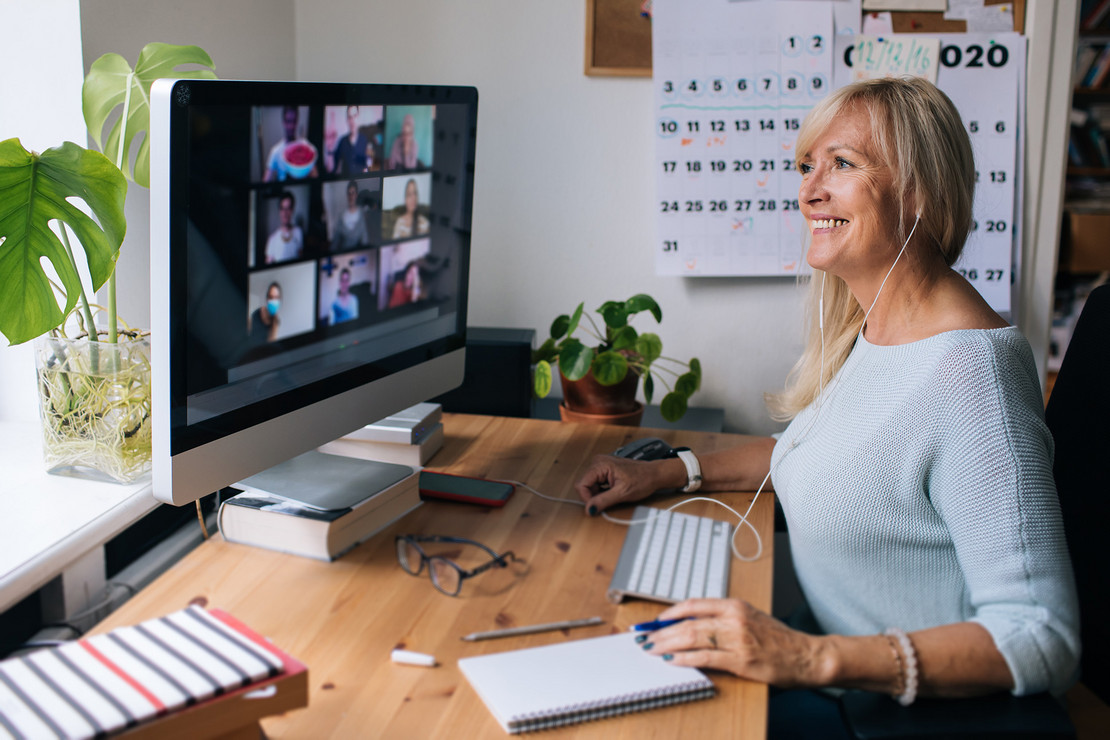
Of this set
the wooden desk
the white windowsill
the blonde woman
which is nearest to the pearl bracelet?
the blonde woman

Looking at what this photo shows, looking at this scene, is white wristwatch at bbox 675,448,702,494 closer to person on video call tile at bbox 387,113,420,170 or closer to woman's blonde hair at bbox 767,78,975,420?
woman's blonde hair at bbox 767,78,975,420

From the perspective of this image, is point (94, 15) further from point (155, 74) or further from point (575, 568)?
point (575, 568)

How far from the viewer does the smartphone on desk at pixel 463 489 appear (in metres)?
1.24

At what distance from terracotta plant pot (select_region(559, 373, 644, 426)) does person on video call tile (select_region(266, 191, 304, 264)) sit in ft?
2.50

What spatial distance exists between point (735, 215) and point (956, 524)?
1087mm

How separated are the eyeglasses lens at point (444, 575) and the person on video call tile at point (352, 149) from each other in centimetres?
49

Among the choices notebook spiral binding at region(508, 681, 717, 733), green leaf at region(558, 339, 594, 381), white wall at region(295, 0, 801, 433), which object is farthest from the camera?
white wall at region(295, 0, 801, 433)

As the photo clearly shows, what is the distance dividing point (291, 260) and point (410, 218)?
0.25m

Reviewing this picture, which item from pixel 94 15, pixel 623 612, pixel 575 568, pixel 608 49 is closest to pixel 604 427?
pixel 575 568

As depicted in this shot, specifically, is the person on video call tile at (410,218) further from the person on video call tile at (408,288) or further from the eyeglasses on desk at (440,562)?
the eyeglasses on desk at (440,562)

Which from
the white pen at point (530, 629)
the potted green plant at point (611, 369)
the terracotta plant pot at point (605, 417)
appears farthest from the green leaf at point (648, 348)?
the white pen at point (530, 629)

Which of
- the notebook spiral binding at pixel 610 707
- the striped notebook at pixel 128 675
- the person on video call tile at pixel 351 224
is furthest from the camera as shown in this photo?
the person on video call tile at pixel 351 224

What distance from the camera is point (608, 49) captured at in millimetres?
1900

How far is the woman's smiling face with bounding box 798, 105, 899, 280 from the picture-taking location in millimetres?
1110
